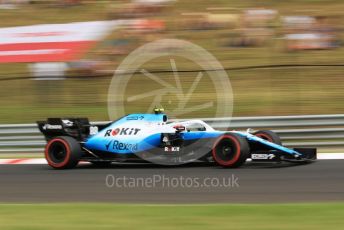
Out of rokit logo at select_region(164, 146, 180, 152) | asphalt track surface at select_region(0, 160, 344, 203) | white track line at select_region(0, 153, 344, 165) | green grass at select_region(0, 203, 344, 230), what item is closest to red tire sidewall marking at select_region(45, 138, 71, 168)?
asphalt track surface at select_region(0, 160, 344, 203)

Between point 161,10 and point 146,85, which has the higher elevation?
point 161,10

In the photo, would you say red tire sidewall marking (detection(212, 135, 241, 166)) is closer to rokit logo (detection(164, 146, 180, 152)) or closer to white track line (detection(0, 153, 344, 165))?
rokit logo (detection(164, 146, 180, 152))

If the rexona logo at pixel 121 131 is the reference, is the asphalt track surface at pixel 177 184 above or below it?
below

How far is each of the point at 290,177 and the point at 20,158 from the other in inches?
269

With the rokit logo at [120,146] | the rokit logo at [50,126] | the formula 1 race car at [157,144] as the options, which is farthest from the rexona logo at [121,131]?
the rokit logo at [50,126]

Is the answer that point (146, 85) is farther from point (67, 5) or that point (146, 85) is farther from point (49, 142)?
point (67, 5)

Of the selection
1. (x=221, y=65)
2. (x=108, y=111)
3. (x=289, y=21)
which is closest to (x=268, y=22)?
(x=289, y=21)

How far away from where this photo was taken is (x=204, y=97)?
57.0 feet

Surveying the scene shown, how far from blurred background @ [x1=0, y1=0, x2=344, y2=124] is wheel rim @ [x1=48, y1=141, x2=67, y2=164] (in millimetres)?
4639

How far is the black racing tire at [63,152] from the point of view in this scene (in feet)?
37.5

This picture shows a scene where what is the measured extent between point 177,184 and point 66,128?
359cm

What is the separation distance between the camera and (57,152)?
11711 millimetres

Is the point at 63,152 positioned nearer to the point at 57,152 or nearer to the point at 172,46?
the point at 57,152

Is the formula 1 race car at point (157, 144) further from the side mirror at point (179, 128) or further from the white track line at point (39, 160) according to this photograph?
the white track line at point (39, 160)
